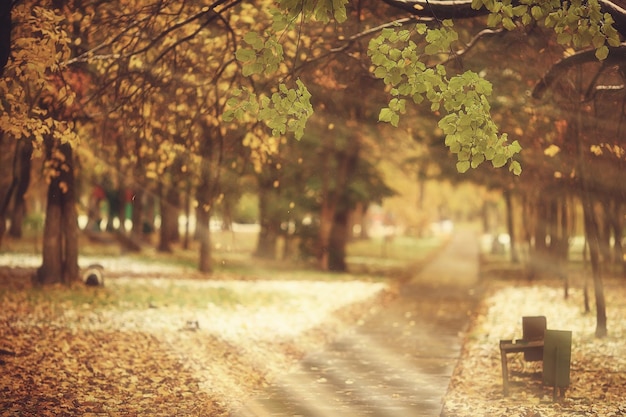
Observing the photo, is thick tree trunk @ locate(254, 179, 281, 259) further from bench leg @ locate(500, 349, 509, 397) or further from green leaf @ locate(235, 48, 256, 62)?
green leaf @ locate(235, 48, 256, 62)

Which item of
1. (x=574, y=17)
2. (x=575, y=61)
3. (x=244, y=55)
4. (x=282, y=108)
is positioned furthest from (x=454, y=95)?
(x=575, y=61)

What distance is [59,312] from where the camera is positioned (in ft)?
44.4

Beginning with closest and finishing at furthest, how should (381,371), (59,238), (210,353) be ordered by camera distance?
(381,371) → (210,353) → (59,238)

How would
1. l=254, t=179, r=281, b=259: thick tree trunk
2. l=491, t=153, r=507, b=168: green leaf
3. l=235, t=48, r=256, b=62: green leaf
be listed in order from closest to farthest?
l=491, t=153, r=507, b=168: green leaf < l=235, t=48, r=256, b=62: green leaf < l=254, t=179, r=281, b=259: thick tree trunk

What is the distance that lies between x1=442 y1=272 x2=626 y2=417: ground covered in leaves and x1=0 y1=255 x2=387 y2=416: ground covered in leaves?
8.14 feet

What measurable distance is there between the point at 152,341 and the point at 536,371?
5.42m

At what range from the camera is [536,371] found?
10367 millimetres

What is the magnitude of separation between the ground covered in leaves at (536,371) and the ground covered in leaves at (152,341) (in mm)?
2480

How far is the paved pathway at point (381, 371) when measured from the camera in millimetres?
8133

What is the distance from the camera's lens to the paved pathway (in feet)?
26.7

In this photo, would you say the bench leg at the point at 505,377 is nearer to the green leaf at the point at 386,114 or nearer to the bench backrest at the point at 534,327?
the bench backrest at the point at 534,327

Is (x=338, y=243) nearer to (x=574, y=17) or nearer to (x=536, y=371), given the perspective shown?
(x=536, y=371)

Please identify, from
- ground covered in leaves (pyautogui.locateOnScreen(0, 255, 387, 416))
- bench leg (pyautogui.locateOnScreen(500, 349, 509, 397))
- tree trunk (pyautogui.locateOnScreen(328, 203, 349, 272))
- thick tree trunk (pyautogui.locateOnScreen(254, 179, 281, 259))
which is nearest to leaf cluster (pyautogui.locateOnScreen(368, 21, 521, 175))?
bench leg (pyautogui.locateOnScreen(500, 349, 509, 397))

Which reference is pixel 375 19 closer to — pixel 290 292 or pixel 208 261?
pixel 290 292
